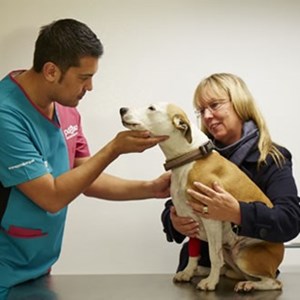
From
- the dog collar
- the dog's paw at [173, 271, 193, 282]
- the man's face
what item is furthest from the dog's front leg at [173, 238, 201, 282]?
the man's face

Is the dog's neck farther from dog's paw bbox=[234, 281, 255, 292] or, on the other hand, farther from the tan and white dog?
dog's paw bbox=[234, 281, 255, 292]

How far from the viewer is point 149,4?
7.47 ft

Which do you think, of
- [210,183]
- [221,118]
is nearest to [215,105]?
[221,118]

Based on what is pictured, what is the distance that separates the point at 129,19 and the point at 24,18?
458 mm

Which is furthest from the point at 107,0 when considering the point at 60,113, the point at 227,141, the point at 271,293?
the point at 271,293

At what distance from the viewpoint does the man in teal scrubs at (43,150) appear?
1499 millimetres

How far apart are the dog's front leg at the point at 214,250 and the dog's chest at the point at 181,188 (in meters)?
0.07

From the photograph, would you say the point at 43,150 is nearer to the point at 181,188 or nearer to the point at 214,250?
the point at 181,188

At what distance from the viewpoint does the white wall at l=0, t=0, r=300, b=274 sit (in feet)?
7.41

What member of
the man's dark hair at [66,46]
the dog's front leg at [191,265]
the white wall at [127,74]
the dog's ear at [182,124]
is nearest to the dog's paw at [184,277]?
the dog's front leg at [191,265]

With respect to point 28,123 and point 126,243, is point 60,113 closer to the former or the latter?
point 28,123

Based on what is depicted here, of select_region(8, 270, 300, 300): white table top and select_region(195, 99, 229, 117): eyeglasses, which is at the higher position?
select_region(195, 99, 229, 117): eyeglasses

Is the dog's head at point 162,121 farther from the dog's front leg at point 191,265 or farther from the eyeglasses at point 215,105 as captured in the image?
the dog's front leg at point 191,265

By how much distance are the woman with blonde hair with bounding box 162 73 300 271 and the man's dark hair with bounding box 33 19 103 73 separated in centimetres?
44
